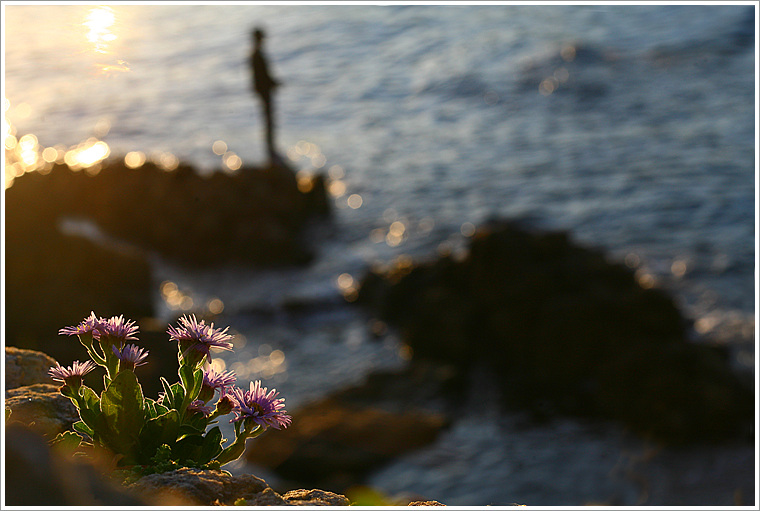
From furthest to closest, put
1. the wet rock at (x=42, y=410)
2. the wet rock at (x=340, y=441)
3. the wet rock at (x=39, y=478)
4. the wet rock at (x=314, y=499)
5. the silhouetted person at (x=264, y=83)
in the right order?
the silhouetted person at (x=264, y=83)
the wet rock at (x=340, y=441)
the wet rock at (x=42, y=410)
the wet rock at (x=314, y=499)
the wet rock at (x=39, y=478)

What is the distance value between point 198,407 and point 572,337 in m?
8.09

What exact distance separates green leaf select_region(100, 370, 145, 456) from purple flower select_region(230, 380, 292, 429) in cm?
25

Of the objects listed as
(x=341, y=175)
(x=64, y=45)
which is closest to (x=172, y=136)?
(x=341, y=175)

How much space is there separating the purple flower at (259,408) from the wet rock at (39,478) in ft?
2.52

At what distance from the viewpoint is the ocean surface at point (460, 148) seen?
26.8 ft

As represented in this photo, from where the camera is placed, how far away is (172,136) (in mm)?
16953

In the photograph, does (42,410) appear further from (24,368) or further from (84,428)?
(24,368)

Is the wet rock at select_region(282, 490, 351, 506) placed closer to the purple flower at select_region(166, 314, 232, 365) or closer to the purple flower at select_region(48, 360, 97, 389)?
the purple flower at select_region(166, 314, 232, 365)

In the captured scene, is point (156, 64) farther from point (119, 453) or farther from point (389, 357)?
point (119, 453)

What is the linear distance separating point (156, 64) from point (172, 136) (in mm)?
1793

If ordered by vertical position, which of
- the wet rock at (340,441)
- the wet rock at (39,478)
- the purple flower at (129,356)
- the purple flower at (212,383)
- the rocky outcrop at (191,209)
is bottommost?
the wet rock at (39,478)

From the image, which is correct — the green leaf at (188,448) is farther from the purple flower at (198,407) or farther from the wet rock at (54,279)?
the wet rock at (54,279)

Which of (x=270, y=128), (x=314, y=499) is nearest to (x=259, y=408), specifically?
(x=314, y=499)

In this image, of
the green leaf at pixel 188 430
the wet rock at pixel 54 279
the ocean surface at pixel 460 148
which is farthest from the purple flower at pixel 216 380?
the wet rock at pixel 54 279
